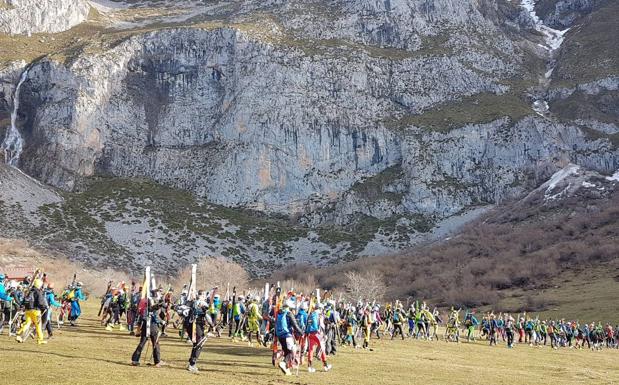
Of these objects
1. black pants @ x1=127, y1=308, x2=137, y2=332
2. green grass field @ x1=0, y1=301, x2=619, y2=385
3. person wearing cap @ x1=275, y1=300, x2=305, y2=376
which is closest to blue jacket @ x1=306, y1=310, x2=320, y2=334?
person wearing cap @ x1=275, y1=300, x2=305, y2=376

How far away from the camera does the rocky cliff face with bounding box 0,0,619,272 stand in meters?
159

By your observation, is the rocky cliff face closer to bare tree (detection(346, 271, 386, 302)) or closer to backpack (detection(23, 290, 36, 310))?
bare tree (detection(346, 271, 386, 302))

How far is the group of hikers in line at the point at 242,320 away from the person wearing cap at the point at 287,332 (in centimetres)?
3

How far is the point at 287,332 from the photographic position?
19562mm

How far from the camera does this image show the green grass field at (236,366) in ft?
53.6

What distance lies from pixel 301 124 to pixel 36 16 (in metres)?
93.5

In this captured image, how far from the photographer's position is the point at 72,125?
506ft

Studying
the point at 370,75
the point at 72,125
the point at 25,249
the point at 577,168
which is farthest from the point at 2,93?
the point at 577,168

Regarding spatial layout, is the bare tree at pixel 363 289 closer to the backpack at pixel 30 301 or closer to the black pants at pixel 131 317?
the black pants at pixel 131 317

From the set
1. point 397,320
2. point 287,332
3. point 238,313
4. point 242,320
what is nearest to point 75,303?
point 238,313

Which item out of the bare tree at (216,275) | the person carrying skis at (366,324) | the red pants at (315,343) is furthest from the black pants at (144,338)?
the bare tree at (216,275)

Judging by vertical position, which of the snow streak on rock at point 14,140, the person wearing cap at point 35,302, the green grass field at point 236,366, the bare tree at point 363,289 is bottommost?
the green grass field at point 236,366

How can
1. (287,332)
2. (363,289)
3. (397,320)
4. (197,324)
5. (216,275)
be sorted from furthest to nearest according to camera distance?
(216,275)
(363,289)
(397,320)
(287,332)
(197,324)

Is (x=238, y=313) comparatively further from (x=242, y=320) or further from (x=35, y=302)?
(x=35, y=302)
